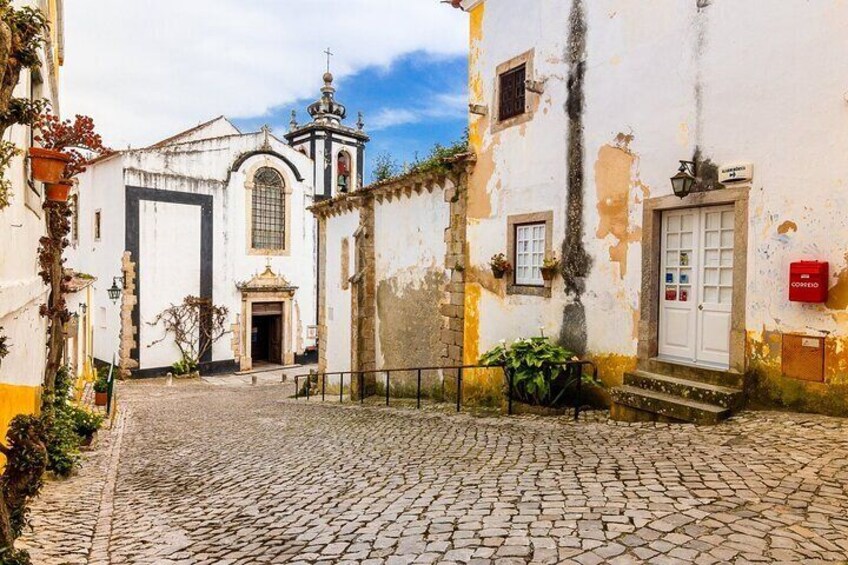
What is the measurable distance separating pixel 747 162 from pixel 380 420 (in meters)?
6.36

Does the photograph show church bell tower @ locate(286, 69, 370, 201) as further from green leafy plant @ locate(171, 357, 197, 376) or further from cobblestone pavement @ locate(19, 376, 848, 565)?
cobblestone pavement @ locate(19, 376, 848, 565)

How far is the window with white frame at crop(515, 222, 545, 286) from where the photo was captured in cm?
930

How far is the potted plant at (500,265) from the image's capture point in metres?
9.76

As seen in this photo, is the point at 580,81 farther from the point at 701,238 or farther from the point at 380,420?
the point at 380,420

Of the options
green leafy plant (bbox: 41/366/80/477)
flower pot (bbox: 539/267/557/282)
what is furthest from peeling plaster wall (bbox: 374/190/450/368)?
green leafy plant (bbox: 41/366/80/477)

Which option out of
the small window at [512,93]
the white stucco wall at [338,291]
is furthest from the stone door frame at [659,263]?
the white stucco wall at [338,291]

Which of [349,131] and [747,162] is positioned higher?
[349,131]

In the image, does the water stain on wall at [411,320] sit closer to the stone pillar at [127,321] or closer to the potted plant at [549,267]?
the potted plant at [549,267]

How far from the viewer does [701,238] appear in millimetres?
7055

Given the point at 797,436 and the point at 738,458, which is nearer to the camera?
the point at 738,458

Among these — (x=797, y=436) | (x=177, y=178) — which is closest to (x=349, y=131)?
(x=177, y=178)

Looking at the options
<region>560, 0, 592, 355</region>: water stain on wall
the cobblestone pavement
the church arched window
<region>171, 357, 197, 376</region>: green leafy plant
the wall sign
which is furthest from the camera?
the church arched window

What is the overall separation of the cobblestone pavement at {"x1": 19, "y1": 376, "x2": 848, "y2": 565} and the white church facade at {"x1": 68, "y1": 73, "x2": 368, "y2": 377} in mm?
15296

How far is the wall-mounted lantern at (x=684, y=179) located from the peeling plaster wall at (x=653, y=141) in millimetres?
196
